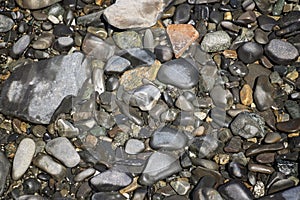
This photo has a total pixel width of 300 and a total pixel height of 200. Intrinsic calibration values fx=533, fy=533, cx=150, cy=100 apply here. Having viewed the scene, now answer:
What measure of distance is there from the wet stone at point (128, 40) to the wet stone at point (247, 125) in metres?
0.58

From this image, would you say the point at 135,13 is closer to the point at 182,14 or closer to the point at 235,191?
the point at 182,14

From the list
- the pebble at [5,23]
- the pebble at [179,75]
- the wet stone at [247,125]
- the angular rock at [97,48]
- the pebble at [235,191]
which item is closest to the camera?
the pebble at [235,191]

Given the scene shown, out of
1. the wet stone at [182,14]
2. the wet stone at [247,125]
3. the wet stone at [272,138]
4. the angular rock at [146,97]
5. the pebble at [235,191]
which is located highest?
the wet stone at [182,14]

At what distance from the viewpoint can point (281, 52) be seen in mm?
2355

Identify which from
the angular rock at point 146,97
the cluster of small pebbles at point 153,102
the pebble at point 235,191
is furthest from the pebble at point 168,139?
the pebble at point 235,191

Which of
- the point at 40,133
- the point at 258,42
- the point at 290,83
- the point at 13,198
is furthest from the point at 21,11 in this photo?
the point at 290,83

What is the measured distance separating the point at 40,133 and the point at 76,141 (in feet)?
0.57

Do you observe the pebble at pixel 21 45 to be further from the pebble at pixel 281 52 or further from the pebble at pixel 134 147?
the pebble at pixel 281 52

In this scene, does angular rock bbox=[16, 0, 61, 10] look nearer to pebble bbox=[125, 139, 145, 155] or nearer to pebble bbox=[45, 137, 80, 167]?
pebble bbox=[45, 137, 80, 167]

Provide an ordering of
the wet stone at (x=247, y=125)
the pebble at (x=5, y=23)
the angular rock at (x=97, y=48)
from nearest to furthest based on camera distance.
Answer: the wet stone at (x=247, y=125), the angular rock at (x=97, y=48), the pebble at (x=5, y=23)

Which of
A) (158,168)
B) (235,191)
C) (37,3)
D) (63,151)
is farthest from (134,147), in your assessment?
(37,3)

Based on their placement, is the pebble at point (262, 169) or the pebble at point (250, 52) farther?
the pebble at point (250, 52)

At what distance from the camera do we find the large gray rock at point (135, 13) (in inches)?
97.9

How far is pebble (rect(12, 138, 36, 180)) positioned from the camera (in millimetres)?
2268
